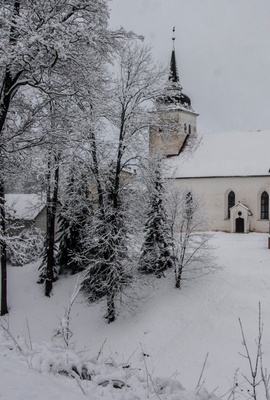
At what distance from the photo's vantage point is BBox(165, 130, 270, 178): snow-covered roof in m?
35.9

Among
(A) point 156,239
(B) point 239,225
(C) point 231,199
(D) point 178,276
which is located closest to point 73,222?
(A) point 156,239

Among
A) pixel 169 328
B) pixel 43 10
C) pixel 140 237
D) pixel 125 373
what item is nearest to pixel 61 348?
pixel 125 373

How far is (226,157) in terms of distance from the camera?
122ft

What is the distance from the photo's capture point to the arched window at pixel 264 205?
116ft

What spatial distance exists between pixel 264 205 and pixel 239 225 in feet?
9.00

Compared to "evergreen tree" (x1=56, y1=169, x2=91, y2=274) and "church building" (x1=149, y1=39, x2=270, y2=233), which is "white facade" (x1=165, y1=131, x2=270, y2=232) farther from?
"evergreen tree" (x1=56, y1=169, x2=91, y2=274)

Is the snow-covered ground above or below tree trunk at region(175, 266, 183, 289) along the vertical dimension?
below

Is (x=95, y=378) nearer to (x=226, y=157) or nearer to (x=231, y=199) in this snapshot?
(x=231, y=199)

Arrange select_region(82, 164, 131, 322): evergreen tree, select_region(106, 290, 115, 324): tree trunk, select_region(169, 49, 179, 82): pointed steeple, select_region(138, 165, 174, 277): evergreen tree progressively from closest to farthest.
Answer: select_region(82, 164, 131, 322): evergreen tree, select_region(106, 290, 115, 324): tree trunk, select_region(138, 165, 174, 277): evergreen tree, select_region(169, 49, 179, 82): pointed steeple

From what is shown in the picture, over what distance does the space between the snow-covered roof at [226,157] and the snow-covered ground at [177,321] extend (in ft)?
40.3

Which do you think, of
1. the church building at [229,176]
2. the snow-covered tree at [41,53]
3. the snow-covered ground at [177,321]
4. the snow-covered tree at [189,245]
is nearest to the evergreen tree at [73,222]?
the snow-covered ground at [177,321]

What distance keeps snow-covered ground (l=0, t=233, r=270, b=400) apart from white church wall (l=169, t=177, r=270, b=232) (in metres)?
10.8

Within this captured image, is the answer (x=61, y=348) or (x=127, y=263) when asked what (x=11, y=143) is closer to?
(x=61, y=348)

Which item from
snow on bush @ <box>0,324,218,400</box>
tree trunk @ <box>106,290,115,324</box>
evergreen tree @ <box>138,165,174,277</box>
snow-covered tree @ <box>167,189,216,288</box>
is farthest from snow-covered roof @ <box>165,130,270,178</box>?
snow on bush @ <box>0,324,218,400</box>
